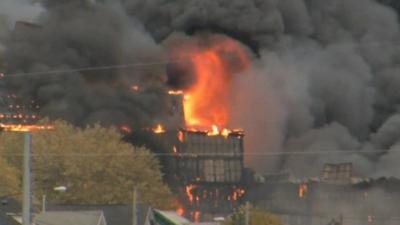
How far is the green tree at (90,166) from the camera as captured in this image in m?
68.3

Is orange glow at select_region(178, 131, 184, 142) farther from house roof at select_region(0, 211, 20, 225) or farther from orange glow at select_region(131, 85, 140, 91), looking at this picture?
house roof at select_region(0, 211, 20, 225)

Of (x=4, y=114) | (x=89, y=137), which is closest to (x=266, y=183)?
(x=89, y=137)

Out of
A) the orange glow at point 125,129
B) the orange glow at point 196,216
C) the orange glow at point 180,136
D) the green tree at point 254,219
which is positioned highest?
the orange glow at point 125,129

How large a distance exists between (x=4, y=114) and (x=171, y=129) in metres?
17.1

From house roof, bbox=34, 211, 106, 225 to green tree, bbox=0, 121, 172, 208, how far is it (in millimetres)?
21295

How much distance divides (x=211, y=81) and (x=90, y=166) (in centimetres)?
2463

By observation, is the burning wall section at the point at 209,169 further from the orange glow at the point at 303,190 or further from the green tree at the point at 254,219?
the green tree at the point at 254,219

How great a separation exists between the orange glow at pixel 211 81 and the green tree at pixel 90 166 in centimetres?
1504

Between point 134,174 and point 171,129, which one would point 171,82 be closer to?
point 171,129

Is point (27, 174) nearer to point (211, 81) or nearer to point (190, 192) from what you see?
point (190, 192)

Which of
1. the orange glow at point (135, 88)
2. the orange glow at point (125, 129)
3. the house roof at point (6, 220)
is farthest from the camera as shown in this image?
the orange glow at point (135, 88)

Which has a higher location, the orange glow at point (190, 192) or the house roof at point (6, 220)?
the orange glow at point (190, 192)

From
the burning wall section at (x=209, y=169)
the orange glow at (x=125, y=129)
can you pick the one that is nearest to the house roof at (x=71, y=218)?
the burning wall section at (x=209, y=169)

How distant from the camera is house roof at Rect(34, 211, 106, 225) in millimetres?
43688
